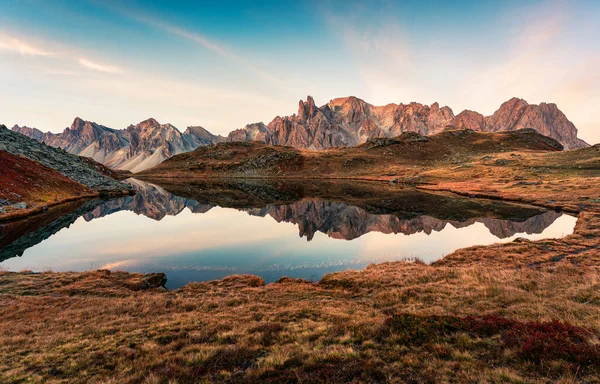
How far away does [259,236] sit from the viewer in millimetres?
44594

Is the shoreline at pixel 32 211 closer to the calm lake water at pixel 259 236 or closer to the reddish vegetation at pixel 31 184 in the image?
the reddish vegetation at pixel 31 184

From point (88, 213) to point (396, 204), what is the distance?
255 feet

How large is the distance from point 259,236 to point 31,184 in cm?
6600

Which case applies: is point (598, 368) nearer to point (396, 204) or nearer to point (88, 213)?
point (396, 204)

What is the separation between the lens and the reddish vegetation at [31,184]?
58062 millimetres

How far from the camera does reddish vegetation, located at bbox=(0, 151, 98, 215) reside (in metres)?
58.1

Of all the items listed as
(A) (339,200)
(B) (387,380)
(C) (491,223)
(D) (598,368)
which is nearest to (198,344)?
(B) (387,380)

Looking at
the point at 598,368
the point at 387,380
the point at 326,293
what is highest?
the point at 598,368

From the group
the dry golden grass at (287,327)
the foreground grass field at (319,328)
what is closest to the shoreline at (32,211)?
the dry golden grass at (287,327)

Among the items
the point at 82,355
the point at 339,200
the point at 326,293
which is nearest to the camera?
the point at 82,355

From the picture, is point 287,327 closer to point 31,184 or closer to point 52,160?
point 31,184

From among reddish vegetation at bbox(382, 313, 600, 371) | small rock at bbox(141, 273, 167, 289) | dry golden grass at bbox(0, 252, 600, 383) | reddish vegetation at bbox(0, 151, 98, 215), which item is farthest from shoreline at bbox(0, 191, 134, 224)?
reddish vegetation at bbox(382, 313, 600, 371)

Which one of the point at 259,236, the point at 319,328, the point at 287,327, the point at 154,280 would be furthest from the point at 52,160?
the point at 319,328

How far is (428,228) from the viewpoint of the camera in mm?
47375
